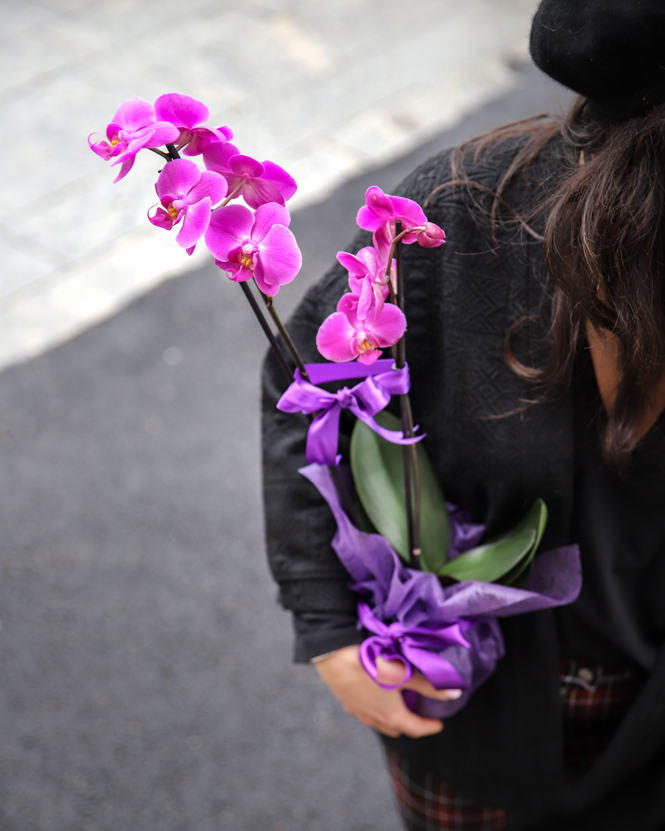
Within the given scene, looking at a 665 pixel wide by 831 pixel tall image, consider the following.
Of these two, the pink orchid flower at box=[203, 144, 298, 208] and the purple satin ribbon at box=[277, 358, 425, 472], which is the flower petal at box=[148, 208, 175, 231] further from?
the purple satin ribbon at box=[277, 358, 425, 472]

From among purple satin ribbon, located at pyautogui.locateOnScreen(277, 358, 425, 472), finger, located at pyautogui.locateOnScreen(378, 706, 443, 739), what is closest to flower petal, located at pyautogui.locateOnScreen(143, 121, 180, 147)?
purple satin ribbon, located at pyautogui.locateOnScreen(277, 358, 425, 472)

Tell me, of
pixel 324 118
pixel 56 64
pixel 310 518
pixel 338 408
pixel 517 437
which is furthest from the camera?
pixel 56 64

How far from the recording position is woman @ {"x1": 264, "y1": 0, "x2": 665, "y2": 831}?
2.38ft

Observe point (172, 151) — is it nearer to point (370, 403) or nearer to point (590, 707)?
point (370, 403)

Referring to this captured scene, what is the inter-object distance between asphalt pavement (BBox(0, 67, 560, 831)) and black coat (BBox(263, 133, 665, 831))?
81 centimetres

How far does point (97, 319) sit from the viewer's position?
299 cm

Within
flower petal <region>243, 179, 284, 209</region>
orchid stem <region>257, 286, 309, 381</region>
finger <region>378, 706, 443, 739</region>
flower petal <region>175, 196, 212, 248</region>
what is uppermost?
A: flower petal <region>175, 196, 212, 248</region>

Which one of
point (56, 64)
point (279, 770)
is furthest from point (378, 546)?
point (56, 64)

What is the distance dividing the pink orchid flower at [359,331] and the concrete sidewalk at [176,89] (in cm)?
A: 249

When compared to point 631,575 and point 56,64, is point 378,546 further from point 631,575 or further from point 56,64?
point 56,64

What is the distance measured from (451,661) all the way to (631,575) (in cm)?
25

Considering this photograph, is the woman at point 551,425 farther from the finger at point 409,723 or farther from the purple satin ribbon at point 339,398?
the purple satin ribbon at point 339,398

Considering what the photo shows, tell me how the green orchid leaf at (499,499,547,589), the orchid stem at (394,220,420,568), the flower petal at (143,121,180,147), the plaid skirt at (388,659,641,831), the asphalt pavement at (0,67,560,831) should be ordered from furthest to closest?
the asphalt pavement at (0,67,560,831)
the plaid skirt at (388,659,641,831)
the green orchid leaf at (499,499,547,589)
the orchid stem at (394,220,420,568)
the flower petal at (143,121,180,147)

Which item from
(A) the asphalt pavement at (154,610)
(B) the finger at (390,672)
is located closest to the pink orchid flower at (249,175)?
(B) the finger at (390,672)
